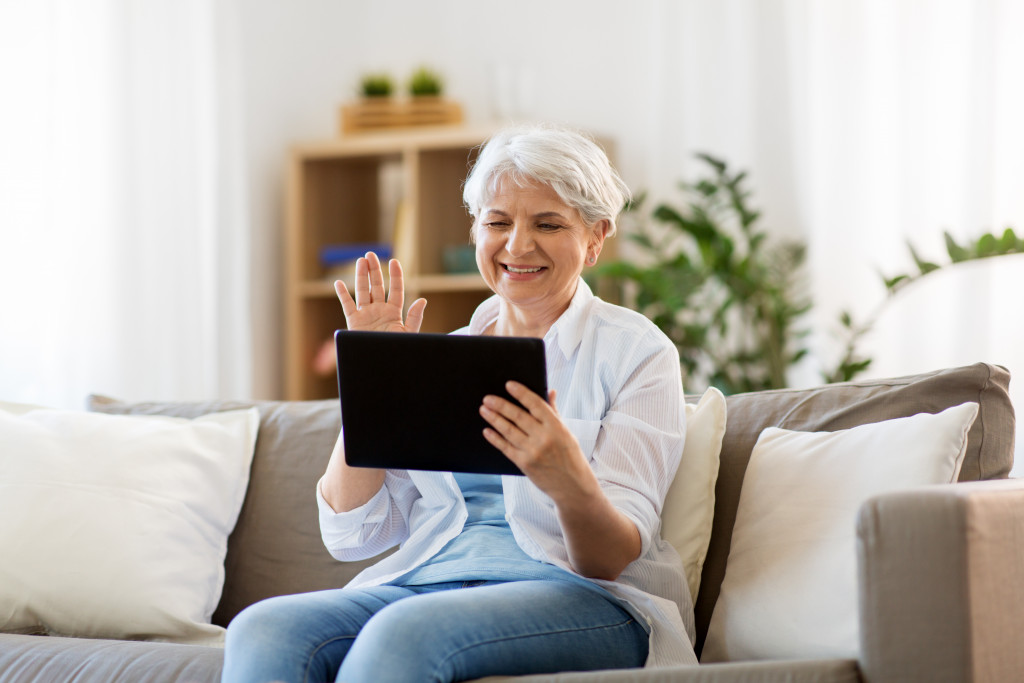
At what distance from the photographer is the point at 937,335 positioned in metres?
2.72

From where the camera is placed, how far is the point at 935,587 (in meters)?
1.07

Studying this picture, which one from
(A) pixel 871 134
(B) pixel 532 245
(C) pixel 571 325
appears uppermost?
(A) pixel 871 134

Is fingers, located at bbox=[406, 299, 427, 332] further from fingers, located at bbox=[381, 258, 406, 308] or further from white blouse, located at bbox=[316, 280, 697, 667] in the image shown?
white blouse, located at bbox=[316, 280, 697, 667]

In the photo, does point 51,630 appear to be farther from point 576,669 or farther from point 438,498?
point 576,669

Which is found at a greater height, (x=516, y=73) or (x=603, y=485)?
(x=516, y=73)

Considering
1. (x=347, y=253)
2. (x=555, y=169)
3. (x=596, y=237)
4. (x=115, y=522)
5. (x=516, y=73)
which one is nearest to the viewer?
(x=555, y=169)

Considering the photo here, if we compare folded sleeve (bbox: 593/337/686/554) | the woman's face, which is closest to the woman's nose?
the woman's face

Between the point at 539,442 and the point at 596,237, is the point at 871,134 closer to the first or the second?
the point at 596,237

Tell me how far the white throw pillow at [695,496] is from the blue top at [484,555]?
231 mm

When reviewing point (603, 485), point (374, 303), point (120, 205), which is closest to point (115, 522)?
point (374, 303)

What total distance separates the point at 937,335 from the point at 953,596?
179cm

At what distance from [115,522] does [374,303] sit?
610mm

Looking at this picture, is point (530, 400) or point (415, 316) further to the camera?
point (415, 316)

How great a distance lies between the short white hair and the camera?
1.45 meters
